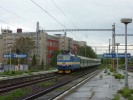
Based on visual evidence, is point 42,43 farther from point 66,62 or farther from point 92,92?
point 92,92

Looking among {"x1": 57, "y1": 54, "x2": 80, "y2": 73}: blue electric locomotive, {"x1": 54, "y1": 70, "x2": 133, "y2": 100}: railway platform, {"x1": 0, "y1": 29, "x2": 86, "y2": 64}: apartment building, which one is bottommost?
{"x1": 54, "y1": 70, "x2": 133, "y2": 100}: railway platform

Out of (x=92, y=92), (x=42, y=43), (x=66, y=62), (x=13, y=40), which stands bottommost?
(x=92, y=92)

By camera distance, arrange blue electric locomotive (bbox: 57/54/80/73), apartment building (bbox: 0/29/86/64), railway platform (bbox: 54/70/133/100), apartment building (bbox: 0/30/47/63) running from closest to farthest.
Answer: railway platform (bbox: 54/70/133/100) → blue electric locomotive (bbox: 57/54/80/73) → apartment building (bbox: 0/30/47/63) → apartment building (bbox: 0/29/86/64)

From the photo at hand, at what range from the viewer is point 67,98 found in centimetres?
1812

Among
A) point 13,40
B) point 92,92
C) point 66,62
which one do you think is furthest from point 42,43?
point 92,92

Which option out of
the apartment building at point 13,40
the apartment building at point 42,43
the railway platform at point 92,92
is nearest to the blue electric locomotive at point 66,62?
the railway platform at point 92,92

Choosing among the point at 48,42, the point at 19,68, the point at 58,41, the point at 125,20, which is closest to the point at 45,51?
the point at 48,42

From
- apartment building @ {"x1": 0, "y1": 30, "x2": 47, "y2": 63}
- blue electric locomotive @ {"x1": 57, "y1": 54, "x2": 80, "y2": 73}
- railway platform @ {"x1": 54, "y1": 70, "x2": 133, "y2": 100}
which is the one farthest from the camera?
apartment building @ {"x1": 0, "y1": 30, "x2": 47, "y2": 63}

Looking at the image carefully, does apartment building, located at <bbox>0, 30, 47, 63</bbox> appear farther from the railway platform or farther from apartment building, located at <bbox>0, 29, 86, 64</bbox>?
the railway platform

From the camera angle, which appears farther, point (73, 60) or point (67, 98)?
point (73, 60)

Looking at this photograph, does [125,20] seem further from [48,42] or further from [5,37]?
[5,37]

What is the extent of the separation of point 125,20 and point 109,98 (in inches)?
261

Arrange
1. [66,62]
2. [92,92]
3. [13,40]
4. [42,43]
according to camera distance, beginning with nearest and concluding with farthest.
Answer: [92,92], [66,62], [42,43], [13,40]

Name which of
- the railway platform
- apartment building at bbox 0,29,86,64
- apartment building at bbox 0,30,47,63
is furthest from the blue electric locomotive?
apartment building at bbox 0,30,47,63
